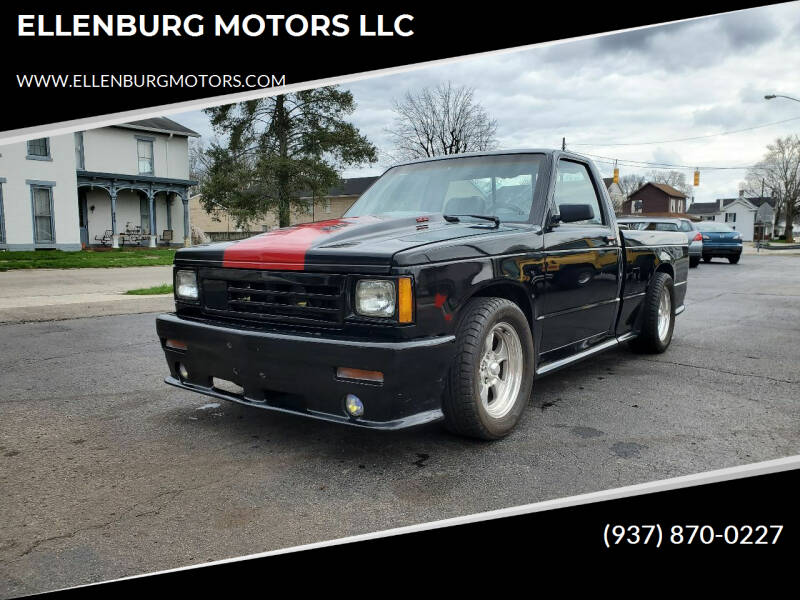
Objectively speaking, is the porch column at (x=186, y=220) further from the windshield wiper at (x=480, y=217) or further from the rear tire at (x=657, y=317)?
the windshield wiper at (x=480, y=217)

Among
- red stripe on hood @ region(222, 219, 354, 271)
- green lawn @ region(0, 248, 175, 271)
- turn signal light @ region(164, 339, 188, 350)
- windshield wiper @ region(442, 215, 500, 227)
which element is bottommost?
turn signal light @ region(164, 339, 188, 350)

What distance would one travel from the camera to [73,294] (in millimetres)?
10859

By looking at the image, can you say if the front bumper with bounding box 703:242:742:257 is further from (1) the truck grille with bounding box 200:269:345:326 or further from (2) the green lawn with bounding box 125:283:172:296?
(1) the truck grille with bounding box 200:269:345:326

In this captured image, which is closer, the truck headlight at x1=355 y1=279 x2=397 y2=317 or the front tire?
the truck headlight at x1=355 y1=279 x2=397 y2=317

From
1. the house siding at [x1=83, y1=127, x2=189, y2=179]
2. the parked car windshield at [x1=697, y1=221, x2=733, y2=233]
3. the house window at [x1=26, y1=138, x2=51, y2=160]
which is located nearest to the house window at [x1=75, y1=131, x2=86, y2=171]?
the house siding at [x1=83, y1=127, x2=189, y2=179]

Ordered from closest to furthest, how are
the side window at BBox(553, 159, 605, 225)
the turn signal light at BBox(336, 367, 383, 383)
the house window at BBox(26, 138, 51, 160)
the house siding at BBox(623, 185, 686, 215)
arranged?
the turn signal light at BBox(336, 367, 383, 383)
the side window at BBox(553, 159, 605, 225)
the house window at BBox(26, 138, 51, 160)
the house siding at BBox(623, 185, 686, 215)

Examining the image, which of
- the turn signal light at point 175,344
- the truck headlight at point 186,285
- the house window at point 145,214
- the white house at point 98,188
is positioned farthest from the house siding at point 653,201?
the turn signal light at point 175,344

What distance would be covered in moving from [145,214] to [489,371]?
2732cm

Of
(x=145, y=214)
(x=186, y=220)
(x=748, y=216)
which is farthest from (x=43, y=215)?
(x=748, y=216)

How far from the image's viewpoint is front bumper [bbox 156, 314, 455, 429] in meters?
2.87

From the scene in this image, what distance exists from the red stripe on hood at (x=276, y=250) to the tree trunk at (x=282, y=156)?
23162 mm

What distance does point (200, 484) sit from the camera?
2.95 metres

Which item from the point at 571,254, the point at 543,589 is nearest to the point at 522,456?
the point at 543,589

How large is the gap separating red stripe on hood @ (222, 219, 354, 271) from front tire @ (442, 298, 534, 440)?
91 centimetres
